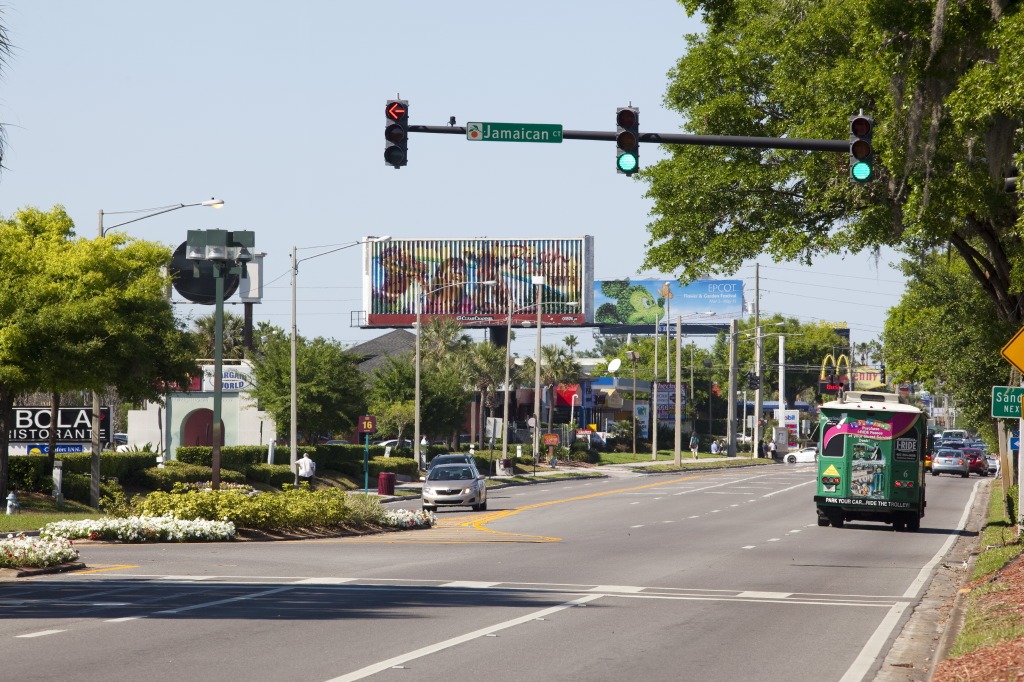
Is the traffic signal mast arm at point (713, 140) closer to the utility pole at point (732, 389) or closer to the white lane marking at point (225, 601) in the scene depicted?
the white lane marking at point (225, 601)

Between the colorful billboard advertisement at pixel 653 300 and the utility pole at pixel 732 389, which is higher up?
the colorful billboard advertisement at pixel 653 300

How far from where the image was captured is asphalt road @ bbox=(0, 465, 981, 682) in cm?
1109

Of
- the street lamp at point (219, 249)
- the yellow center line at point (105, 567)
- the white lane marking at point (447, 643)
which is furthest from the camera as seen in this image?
the street lamp at point (219, 249)

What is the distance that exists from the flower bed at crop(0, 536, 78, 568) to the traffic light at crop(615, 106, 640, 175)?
31.6 feet

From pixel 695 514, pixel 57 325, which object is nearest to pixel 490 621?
pixel 57 325

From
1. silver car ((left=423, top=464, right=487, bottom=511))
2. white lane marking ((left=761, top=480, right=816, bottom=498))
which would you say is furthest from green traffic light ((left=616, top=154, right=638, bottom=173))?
white lane marking ((left=761, top=480, right=816, bottom=498))

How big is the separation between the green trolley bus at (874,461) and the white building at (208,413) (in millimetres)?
38244

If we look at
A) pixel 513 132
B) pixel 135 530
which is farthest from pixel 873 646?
pixel 135 530

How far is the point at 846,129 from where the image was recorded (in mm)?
22578

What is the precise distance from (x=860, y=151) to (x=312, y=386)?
4529 centimetres

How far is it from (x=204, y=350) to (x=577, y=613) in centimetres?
7029

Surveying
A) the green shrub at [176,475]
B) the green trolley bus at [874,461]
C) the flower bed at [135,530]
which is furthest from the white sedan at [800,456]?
the flower bed at [135,530]

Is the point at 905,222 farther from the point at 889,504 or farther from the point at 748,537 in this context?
the point at 889,504

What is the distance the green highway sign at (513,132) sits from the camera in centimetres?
1725
